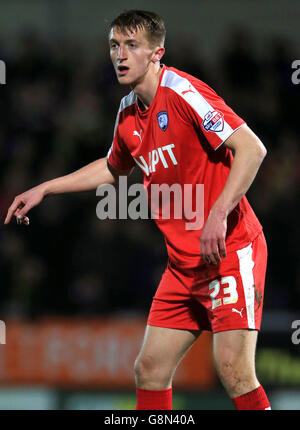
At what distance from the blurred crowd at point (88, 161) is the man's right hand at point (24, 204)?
10.3 ft

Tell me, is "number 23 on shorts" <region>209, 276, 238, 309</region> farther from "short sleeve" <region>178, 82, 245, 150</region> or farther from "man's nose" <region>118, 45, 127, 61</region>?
"man's nose" <region>118, 45, 127, 61</region>

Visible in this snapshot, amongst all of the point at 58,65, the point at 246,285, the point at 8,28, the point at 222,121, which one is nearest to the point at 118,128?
the point at 222,121

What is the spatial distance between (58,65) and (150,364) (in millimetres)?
6378

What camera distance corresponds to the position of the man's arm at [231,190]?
3.17 meters

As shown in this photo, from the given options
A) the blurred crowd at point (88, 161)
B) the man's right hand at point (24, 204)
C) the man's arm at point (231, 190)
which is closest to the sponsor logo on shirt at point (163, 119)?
the man's arm at point (231, 190)

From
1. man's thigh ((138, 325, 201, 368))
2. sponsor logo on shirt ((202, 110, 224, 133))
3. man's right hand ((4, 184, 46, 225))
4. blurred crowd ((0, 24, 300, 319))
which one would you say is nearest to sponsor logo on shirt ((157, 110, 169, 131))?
sponsor logo on shirt ((202, 110, 224, 133))

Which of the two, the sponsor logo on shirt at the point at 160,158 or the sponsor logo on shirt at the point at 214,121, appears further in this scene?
the sponsor logo on shirt at the point at 160,158

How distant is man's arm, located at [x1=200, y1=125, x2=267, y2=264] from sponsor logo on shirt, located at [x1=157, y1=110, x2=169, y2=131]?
35 cm

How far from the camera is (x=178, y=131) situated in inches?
137

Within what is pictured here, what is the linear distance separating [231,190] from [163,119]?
0.54 m

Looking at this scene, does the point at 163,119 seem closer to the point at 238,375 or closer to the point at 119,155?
the point at 119,155

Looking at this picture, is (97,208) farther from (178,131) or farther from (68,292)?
(178,131)

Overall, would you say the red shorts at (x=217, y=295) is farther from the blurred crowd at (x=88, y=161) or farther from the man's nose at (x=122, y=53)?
the blurred crowd at (x=88, y=161)

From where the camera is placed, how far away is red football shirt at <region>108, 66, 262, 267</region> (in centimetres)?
339
